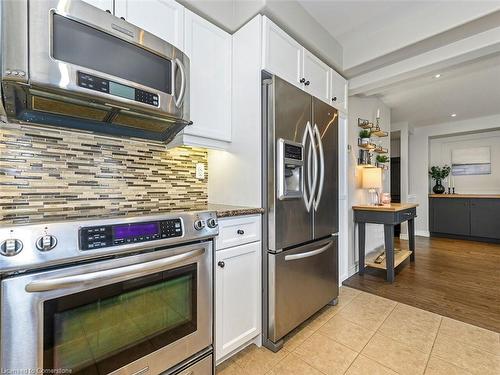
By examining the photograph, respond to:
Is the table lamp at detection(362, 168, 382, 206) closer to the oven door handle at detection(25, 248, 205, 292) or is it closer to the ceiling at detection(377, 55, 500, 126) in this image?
the ceiling at detection(377, 55, 500, 126)

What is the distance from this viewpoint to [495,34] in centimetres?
192

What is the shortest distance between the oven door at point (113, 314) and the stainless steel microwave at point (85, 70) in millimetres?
730

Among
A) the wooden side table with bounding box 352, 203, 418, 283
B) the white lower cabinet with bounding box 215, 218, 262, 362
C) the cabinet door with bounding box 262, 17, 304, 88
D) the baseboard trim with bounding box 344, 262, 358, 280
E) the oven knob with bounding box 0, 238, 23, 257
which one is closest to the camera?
the oven knob with bounding box 0, 238, 23, 257

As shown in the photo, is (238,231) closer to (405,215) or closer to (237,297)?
(237,297)

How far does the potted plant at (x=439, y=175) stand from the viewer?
18.3 ft

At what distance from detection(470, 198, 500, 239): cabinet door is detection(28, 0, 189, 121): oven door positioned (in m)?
6.07

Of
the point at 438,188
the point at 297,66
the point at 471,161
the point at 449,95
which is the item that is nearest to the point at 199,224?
the point at 297,66

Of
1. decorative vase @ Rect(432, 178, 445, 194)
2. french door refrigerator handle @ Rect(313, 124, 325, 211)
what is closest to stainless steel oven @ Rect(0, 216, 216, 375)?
french door refrigerator handle @ Rect(313, 124, 325, 211)

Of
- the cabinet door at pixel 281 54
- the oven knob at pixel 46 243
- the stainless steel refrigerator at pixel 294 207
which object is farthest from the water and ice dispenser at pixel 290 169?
the oven knob at pixel 46 243

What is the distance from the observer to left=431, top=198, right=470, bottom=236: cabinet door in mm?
4992

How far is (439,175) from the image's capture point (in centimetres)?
558

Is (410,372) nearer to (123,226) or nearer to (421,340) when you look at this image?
(421,340)

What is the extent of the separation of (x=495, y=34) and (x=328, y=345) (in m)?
2.72

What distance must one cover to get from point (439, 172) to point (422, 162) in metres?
0.47
